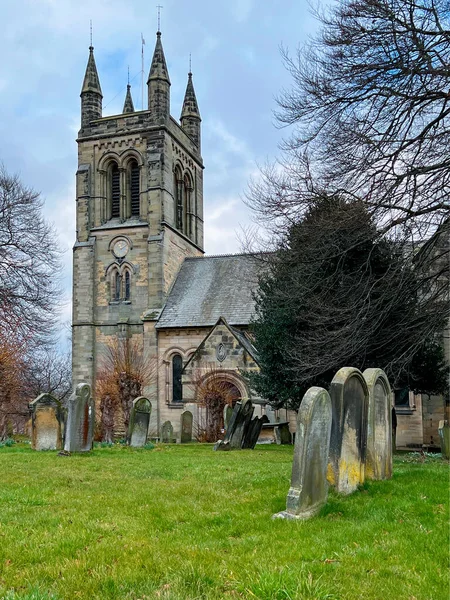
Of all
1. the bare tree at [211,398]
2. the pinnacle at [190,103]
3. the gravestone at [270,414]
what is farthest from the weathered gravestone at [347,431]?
the pinnacle at [190,103]

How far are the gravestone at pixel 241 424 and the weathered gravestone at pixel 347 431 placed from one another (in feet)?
28.0

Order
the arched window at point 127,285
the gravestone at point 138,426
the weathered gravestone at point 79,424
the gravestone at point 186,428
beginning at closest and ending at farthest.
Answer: the weathered gravestone at point 79,424 → the gravestone at point 138,426 → the gravestone at point 186,428 → the arched window at point 127,285

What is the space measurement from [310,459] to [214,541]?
172cm

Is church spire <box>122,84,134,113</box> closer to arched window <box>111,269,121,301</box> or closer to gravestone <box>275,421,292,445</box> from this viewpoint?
arched window <box>111,269,121,301</box>

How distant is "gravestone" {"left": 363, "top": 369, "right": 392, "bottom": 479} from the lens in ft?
27.7

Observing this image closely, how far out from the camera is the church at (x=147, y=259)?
103ft

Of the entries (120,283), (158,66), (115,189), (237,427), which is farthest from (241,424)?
(158,66)

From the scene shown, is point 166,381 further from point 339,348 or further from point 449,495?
point 449,495

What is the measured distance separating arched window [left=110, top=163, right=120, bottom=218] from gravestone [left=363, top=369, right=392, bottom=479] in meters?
28.8

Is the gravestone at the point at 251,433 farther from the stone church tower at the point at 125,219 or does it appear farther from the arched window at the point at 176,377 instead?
the stone church tower at the point at 125,219

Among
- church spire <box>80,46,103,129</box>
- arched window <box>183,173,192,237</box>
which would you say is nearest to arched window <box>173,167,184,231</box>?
arched window <box>183,173,192,237</box>

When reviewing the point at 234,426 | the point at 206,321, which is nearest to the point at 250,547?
the point at 234,426

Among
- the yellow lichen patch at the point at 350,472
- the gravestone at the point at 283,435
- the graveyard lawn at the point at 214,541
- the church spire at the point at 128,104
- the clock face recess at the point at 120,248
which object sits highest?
the church spire at the point at 128,104

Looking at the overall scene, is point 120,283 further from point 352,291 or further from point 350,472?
point 350,472
